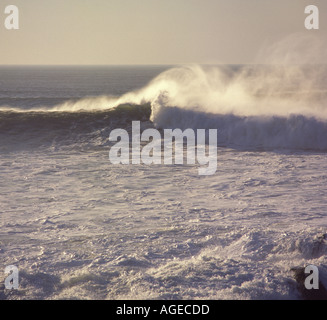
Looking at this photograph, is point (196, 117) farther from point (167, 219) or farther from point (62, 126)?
point (167, 219)

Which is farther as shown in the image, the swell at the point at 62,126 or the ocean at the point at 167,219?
the swell at the point at 62,126

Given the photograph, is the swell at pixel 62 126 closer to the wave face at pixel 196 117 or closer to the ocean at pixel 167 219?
the wave face at pixel 196 117

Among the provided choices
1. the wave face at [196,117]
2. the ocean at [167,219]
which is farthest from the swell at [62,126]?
the ocean at [167,219]

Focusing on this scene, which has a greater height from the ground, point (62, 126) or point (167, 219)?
point (62, 126)

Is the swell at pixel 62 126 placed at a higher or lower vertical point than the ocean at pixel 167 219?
higher

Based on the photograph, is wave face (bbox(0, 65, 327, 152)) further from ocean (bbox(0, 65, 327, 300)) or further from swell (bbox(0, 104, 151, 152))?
ocean (bbox(0, 65, 327, 300))

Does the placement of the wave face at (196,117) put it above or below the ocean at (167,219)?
above

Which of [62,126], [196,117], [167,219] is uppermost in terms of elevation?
[196,117]

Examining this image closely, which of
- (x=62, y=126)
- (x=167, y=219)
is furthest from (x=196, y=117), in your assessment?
(x=167, y=219)

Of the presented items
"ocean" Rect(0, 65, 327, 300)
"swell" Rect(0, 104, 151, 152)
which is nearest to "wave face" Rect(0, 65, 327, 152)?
"swell" Rect(0, 104, 151, 152)

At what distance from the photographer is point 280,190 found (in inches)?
364
